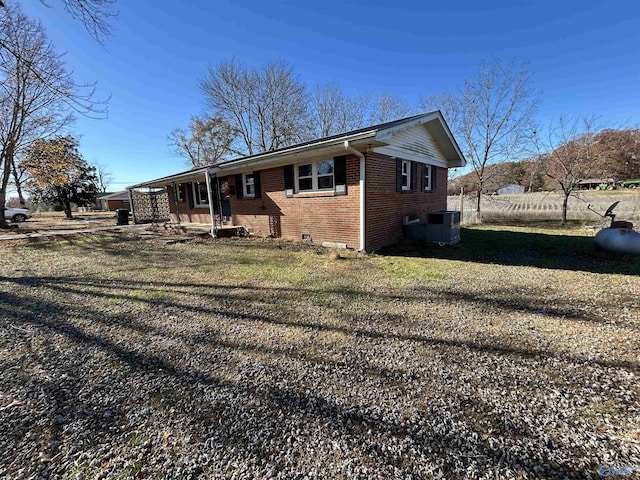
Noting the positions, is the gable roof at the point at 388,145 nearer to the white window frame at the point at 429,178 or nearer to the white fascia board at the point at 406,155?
the white fascia board at the point at 406,155

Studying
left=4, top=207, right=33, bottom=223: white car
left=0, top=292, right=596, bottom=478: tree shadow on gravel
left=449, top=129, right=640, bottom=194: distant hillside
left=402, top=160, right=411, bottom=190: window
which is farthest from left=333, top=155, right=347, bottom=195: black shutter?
left=4, top=207, right=33, bottom=223: white car

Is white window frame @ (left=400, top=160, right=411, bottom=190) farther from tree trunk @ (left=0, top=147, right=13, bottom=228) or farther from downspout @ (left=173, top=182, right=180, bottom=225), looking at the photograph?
tree trunk @ (left=0, top=147, right=13, bottom=228)

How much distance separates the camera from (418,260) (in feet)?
22.5

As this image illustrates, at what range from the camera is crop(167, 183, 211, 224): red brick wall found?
42.7 ft

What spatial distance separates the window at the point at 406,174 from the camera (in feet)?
29.9

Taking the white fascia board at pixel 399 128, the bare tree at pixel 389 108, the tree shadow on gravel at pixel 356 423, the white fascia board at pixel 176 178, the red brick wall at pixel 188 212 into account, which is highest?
the bare tree at pixel 389 108

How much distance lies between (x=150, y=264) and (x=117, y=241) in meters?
5.02

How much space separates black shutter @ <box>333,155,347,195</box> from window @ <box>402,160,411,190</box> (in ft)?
8.76

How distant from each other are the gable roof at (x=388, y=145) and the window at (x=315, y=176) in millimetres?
514

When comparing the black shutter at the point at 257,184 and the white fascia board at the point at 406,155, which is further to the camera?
the black shutter at the point at 257,184

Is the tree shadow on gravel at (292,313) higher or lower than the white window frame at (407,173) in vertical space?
lower

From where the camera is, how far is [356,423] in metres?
→ 1.94

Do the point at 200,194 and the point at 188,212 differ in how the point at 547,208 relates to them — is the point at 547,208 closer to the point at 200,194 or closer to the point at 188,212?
the point at 200,194

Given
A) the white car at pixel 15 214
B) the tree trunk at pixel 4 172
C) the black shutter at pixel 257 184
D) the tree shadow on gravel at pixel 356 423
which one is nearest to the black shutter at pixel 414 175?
the black shutter at pixel 257 184
